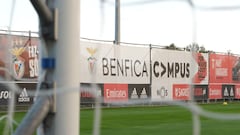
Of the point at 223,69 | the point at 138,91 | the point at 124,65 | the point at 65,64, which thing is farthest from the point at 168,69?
the point at 65,64

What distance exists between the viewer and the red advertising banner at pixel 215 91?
604 inches

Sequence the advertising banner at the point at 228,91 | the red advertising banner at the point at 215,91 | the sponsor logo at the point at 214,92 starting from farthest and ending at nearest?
1. the advertising banner at the point at 228,91
2. the sponsor logo at the point at 214,92
3. the red advertising banner at the point at 215,91

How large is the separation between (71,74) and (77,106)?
0.35 ft

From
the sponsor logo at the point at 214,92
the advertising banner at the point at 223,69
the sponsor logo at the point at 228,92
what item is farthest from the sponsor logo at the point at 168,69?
the sponsor logo at the point at 228,92

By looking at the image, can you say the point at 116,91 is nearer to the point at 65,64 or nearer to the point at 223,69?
the point at 223,69

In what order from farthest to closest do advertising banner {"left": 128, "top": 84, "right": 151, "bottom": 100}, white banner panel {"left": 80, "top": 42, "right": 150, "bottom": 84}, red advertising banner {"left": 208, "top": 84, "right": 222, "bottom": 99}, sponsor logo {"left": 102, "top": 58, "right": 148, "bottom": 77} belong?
red advertising banner {"left": 208, "top": 84, "right": 222, "bottom": 99}, advertising banner {"left": 128, "top": 84, "right": 151, "bottom": 100}, sponsor logo {"left": 102, "top": 58, "right": 148, "bottom": 77}, white banner panel {"left": 80, "top": 42, "right": 150, "bottom": 84}

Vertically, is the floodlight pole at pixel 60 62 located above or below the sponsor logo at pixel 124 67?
below

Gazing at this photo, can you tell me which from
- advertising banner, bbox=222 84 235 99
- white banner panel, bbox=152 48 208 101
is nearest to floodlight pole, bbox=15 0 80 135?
white banner panel, bbox=152 48 208 101

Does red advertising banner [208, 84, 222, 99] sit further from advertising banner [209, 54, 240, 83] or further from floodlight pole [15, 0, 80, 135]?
floodlight pole [15, 0, 80, 135]

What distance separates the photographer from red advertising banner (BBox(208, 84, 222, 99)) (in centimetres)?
1535

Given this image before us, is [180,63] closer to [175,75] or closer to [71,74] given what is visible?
[175,75]

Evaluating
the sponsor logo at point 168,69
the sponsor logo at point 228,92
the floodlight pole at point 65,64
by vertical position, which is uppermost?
the sponsor logo at point 168,69

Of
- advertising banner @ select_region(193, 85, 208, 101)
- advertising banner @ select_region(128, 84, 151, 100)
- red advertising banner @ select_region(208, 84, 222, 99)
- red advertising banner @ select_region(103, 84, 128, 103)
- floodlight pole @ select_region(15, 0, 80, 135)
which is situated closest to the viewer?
floodlight pole @ select_region(15, 0, 80, 135)

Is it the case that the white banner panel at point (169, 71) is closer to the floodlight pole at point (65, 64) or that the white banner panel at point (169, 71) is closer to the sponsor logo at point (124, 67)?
the sponsor logo at point (124, 67)
